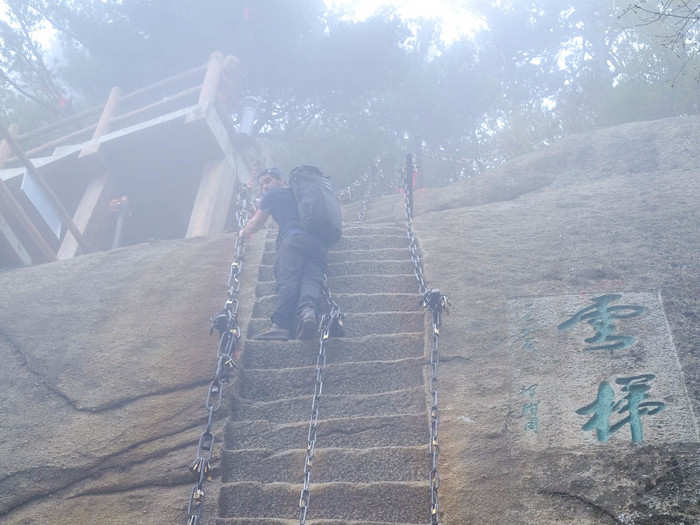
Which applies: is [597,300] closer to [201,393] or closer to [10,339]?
[201,393]

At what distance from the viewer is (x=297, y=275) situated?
6.17 meters

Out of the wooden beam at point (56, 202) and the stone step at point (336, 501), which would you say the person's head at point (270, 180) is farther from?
the wooden beam at point (56, 202)

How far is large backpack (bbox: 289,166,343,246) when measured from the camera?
6.49 m

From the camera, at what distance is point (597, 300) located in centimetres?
556

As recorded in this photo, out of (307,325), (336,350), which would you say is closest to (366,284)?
(336,350)

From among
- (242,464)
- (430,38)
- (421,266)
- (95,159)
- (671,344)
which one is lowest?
(242,464)

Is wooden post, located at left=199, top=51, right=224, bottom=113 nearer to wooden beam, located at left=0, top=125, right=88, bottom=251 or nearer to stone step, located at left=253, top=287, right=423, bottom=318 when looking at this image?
wooden beam, located at left=0, top=125, right=88, bottom=251

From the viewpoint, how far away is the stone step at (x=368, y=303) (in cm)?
648

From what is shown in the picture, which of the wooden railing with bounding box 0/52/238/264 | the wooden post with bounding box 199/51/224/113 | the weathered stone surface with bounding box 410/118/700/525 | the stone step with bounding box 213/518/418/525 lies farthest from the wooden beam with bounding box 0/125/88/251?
the stone step with bounding box 213/518/418/525

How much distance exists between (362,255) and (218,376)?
318cm

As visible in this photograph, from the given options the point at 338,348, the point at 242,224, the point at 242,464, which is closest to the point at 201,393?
the point at 242,464

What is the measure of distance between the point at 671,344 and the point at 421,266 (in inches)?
106

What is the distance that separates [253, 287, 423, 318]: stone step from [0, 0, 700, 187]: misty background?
Result: 23.3 feet

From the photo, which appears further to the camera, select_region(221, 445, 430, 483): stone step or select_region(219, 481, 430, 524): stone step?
select_region(221, 445, 430, 483): stone step
